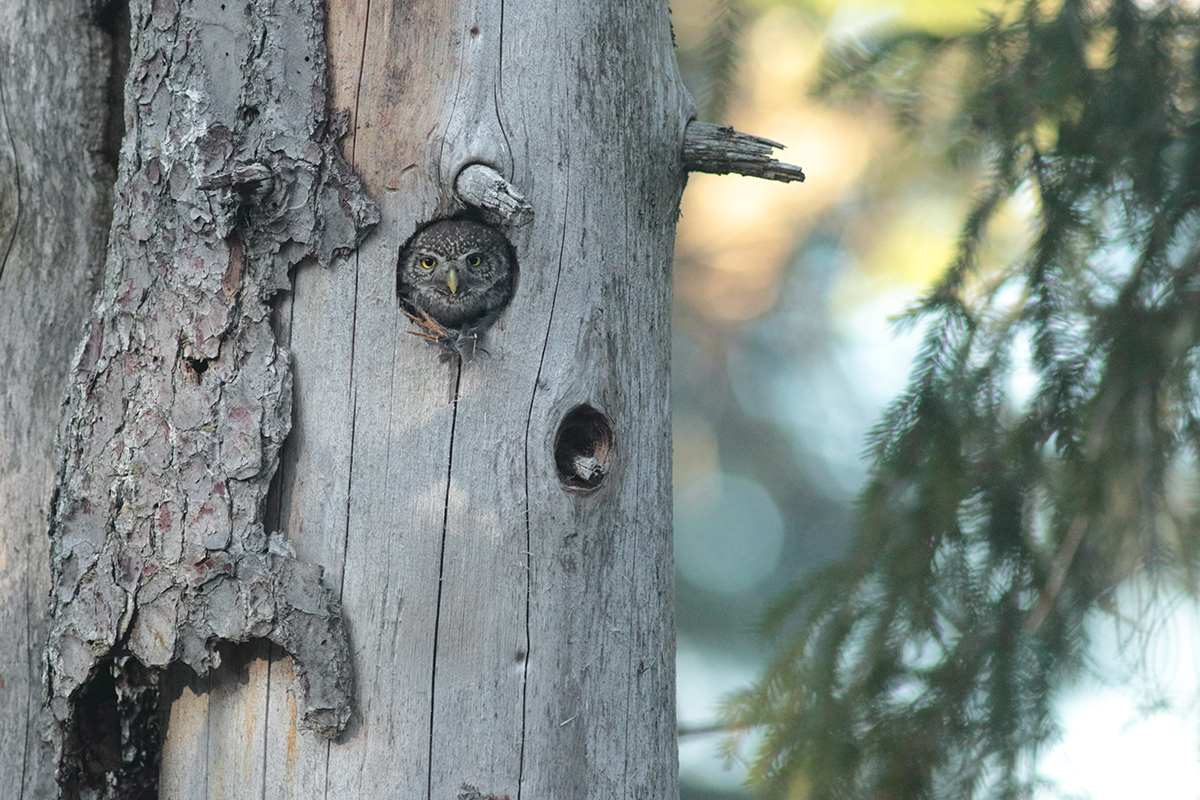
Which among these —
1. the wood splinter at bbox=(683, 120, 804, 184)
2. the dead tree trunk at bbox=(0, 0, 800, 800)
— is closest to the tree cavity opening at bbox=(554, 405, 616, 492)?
the dead tree trunk at bbox=(0, 0, 800, 800)

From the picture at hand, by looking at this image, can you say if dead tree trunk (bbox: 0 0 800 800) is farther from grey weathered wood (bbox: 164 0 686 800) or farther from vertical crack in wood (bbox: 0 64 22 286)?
vertical crack in wood (bbox: 0 64 22 286)

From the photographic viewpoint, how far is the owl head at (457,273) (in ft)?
5.43

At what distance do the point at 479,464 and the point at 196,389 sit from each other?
50 centimetres

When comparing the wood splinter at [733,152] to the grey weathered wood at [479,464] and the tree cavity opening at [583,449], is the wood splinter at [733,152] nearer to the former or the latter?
the grey weathered wood at [479,464]

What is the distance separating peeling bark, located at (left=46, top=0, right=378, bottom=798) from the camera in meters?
1.50

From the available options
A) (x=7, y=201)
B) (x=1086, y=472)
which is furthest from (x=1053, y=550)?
(x=7, y=201)

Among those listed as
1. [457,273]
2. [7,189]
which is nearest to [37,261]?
[7,189]

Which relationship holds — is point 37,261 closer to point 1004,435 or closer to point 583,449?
point 583,449

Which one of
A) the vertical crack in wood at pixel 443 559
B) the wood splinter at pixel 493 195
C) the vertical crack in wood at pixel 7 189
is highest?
the vertical crack in wood at pixel 7 189

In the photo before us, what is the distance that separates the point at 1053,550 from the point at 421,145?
1.78 metres

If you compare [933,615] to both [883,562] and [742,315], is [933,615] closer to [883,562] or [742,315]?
[883,562]

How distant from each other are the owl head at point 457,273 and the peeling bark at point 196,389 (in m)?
0.17

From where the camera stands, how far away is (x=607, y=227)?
1664mm

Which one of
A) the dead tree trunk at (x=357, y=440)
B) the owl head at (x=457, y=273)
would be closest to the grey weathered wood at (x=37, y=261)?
the dead tree trunk at (x=357, y=440)
